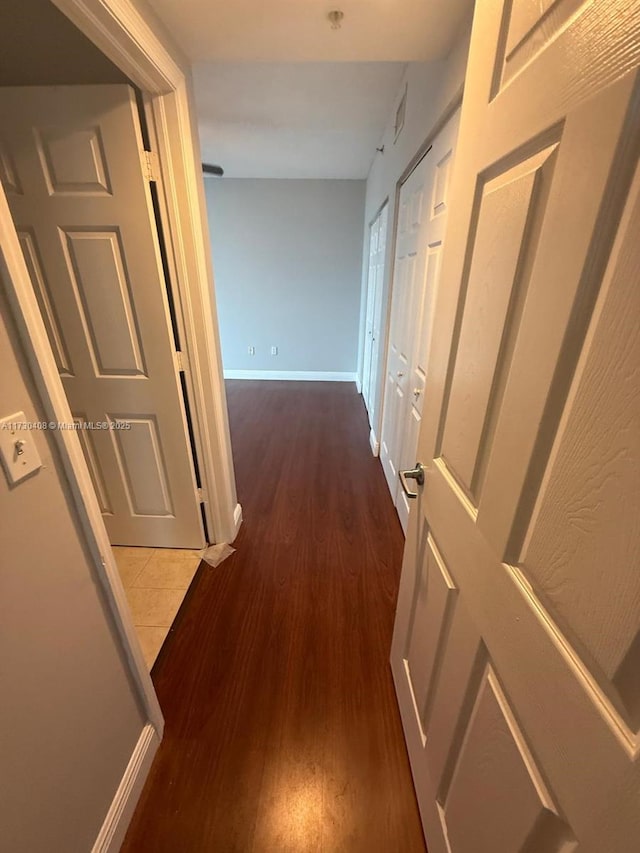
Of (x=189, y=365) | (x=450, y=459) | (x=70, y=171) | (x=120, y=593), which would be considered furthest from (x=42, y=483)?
(x=70, y=171)

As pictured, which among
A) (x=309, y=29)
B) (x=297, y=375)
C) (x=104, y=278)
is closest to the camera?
(x=309, y=29)

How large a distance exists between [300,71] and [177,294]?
1617mm

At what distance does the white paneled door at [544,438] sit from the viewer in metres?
0.38

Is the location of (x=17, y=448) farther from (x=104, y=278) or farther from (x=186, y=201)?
(x=186, y=201)

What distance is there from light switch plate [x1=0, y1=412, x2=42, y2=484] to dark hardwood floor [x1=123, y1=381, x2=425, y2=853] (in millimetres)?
1099

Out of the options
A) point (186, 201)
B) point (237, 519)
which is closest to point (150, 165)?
point (186, 201)

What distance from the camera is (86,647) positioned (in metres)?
0.88

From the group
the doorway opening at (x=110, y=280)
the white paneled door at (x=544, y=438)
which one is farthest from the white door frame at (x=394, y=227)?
the doorway opening at (x=110, y=280)

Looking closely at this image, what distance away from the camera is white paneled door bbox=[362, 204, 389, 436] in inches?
120

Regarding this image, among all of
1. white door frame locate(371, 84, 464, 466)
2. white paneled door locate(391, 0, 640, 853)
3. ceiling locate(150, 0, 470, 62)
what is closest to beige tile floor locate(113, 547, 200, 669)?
white paneled door locate(391, 0, 640, 853)

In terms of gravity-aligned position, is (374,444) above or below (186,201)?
below

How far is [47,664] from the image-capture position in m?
0.76

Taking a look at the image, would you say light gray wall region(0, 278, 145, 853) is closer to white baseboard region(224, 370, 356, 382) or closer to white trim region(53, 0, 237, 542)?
white trim region(53, 0, 237, 542)

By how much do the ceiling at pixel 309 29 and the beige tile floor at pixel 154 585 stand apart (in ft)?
7.24
